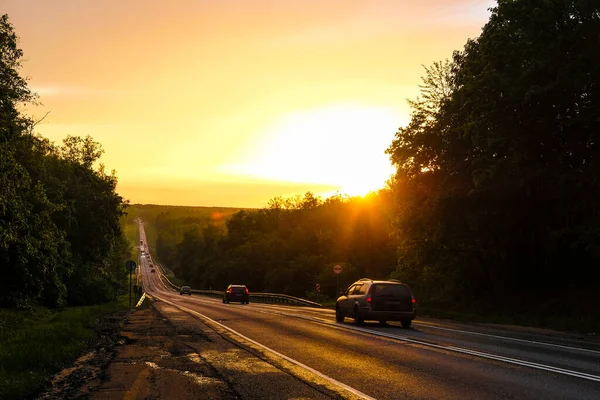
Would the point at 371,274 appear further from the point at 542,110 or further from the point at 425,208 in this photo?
the point at 542,110

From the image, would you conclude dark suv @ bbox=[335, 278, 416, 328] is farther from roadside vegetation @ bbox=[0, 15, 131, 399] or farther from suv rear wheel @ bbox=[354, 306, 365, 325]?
roadside vegetation @ bbox=[0, 15, 131, 399]

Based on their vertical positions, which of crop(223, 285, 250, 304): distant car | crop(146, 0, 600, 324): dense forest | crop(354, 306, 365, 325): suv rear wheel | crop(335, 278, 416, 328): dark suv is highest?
crop(146, 0, 600, 324): dense forest

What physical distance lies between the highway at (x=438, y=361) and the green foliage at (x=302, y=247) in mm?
21569

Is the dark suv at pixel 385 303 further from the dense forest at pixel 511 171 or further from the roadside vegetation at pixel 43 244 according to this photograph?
the roadside vegetation at pixel 43 244

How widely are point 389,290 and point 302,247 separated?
248ft

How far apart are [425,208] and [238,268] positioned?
274 feet

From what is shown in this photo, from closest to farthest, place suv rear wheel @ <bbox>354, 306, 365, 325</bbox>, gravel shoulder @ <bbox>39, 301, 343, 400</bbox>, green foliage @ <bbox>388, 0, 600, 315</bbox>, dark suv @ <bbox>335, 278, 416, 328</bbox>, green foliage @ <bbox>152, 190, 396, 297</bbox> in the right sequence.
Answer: gravel shoulder @ <bbox>39, 301, 343, 400</bbox>, dark suv @ <bbox>335, 278, 416, 328</bbox>, suv rear wheel @ <bbox>354, 306, 365, 325</bbox>, green foliage @ <bbox>388, 0, 600, 315</bbox>, green foliage @ <bbox>152, 190, 396, 297</bbox>

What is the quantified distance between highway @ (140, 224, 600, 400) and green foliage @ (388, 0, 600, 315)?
8578mm

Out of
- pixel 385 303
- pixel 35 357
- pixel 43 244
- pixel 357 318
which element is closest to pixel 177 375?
pixel 35 357

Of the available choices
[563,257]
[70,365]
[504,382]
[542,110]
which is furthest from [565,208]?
[70,365]

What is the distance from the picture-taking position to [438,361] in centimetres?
1097

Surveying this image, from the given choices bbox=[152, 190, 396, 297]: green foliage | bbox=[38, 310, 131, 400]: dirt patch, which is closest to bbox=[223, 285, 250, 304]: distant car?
bbox=[152, 190, 396, 297]: green foliage

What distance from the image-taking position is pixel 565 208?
27.1 meters

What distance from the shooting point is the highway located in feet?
26.6
